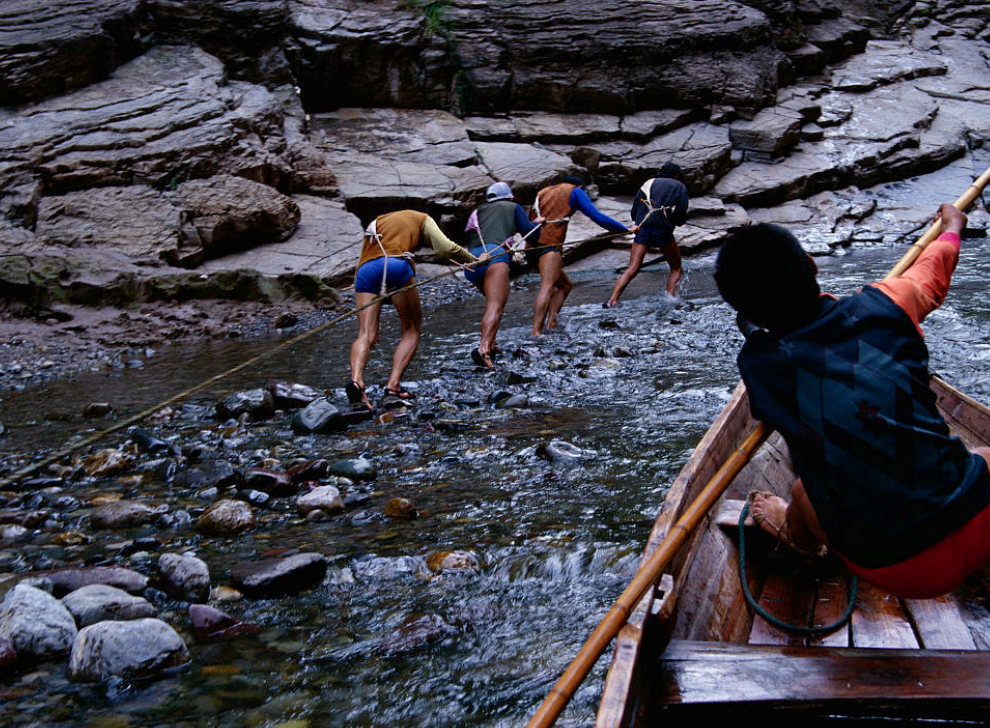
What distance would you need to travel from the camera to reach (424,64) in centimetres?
1811

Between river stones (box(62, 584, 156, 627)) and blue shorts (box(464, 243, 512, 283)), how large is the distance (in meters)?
5.44

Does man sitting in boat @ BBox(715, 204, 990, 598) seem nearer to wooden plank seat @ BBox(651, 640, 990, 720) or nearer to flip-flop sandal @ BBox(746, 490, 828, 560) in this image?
wooden plank seat @ BBox(651, 640, 990, 720)

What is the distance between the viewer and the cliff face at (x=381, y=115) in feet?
38.1

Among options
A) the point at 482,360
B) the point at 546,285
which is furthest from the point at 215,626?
the point at 546,285

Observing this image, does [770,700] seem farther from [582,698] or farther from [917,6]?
[917,6]

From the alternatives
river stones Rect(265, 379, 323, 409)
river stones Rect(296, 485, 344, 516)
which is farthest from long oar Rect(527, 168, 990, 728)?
river stones Rect(265, 379, 323, 409)

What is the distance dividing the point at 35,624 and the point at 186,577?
58 cm

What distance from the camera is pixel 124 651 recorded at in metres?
2.50

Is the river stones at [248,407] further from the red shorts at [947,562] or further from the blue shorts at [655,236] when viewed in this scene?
the blue shorts at [655,236]

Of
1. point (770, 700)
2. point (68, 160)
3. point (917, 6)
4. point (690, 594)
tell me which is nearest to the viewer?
point (770, 700)

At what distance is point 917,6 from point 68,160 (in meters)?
26.8

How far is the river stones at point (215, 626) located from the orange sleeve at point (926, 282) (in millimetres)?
2412

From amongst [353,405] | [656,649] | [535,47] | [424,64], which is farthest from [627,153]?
[656,649]

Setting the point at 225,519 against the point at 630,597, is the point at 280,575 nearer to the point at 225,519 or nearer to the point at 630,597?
the point at 225,519
